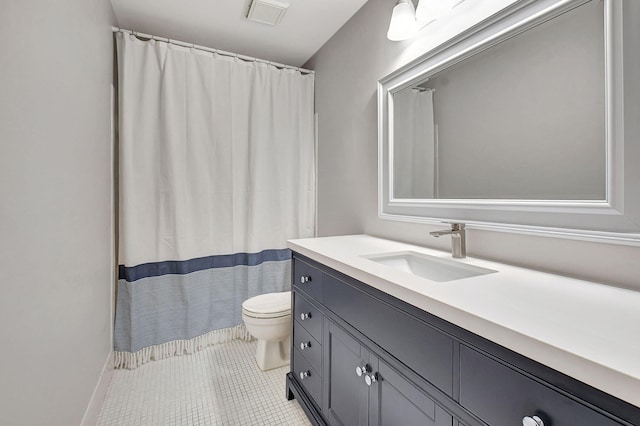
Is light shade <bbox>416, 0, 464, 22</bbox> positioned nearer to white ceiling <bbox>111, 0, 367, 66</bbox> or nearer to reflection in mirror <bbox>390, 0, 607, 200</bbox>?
reflection in mirror <bbox>390, 0, 607, 200</bbox>

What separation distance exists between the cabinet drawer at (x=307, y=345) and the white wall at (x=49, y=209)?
978mm

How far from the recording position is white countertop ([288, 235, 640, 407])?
0.47 meters

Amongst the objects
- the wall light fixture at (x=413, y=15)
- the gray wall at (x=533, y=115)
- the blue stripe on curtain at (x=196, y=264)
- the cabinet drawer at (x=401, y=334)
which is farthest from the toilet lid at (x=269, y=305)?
the wall light fixture at (x=413, y=15)

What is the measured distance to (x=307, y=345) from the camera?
1495 mm

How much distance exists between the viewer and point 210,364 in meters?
2.08

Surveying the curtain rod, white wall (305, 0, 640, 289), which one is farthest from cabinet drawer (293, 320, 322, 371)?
the curtain rod

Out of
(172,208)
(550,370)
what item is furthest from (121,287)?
(550,370)

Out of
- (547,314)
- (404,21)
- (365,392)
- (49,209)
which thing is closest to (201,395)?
(365,392)

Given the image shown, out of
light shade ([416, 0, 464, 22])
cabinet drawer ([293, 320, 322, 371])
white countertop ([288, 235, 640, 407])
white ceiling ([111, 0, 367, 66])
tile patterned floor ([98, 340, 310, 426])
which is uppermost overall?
white ceiling ([111, 0, 367, 66])

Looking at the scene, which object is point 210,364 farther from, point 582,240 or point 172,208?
point 582,240

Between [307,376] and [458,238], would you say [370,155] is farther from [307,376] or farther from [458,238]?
[307,376]

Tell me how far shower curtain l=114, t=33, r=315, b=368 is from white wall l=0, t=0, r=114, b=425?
394 millimetres

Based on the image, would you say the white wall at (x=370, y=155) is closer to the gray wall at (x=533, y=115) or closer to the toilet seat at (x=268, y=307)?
the gray wall at (x=533, y=115)

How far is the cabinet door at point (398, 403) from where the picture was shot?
0.78 m
